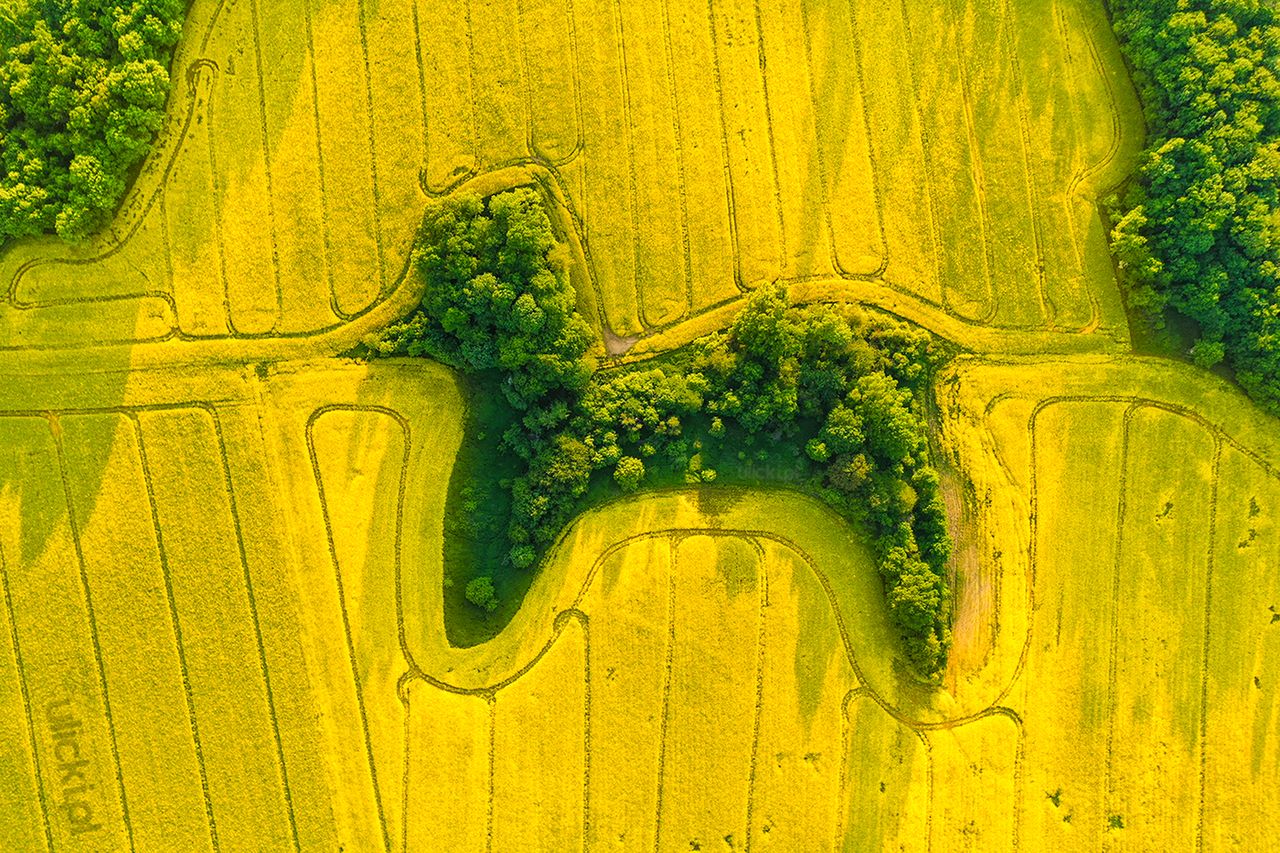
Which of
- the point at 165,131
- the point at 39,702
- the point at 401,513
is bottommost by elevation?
the point at 39,702

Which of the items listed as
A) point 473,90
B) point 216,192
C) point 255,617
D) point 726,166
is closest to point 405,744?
point 255,617

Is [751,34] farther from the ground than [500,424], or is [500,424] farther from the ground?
[751,34]

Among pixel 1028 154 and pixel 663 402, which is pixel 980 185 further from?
pixel 663 402

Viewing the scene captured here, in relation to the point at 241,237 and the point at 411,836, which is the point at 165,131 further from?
the point at 411,836

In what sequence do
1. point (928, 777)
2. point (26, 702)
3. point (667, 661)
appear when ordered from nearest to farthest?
point (26, 702)
point (667, 661)
point (928, 777)

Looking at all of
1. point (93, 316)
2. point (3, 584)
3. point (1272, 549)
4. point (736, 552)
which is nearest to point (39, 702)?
point (3, 584)

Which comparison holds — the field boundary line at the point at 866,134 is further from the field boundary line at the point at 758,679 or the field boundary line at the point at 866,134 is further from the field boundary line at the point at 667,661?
the field boundary line at the point at 667,661
